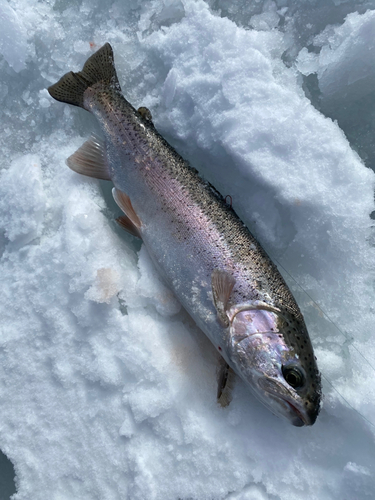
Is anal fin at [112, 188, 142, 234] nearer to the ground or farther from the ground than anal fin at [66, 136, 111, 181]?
nearer to the ground

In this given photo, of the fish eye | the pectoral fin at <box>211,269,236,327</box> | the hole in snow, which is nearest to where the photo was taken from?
the fish eye

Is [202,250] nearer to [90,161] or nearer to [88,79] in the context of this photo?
[90,161]

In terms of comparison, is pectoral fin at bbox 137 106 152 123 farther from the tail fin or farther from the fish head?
the fish head

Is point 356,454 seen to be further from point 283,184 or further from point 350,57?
point 350,57

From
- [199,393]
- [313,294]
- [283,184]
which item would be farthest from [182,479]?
[283,184]

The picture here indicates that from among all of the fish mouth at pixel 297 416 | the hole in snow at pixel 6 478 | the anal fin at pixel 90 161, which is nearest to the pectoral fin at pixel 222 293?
the fish mouth at pixel 297 416

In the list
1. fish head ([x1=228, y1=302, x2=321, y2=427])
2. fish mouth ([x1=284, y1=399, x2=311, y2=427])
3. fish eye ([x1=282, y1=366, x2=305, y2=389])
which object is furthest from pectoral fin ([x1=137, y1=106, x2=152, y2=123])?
fish mouth ([x1=284, y1=399, x2=311, y2=427])

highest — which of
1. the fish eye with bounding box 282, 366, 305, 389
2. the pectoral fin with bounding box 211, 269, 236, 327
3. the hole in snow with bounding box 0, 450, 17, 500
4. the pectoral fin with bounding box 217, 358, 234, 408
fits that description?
the pectoral fin with bounding box 211, 269, 236, 327
